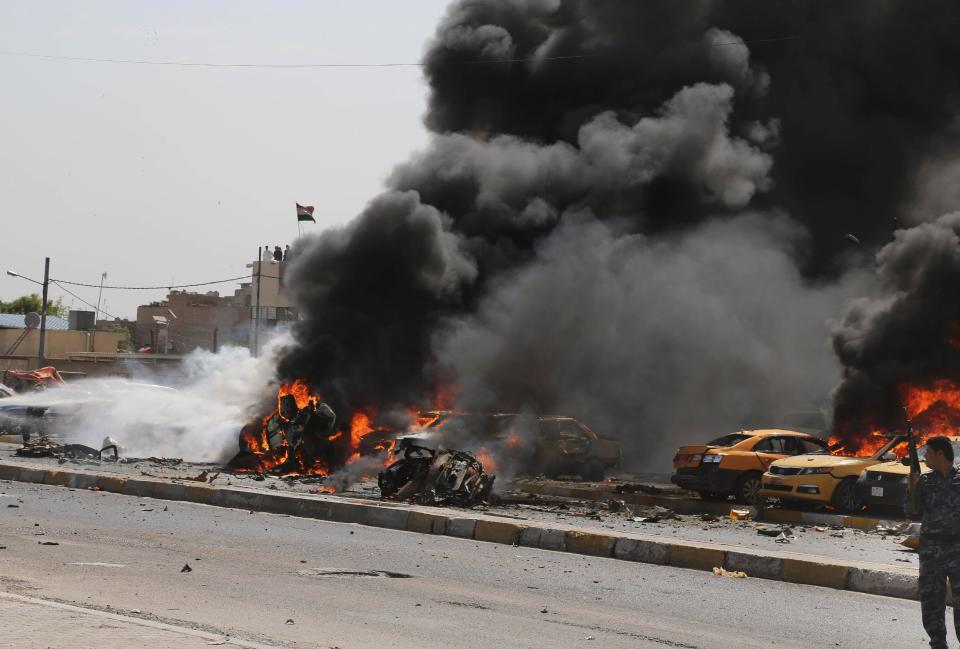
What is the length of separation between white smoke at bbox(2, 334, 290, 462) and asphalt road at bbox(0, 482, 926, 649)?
958 centimetres

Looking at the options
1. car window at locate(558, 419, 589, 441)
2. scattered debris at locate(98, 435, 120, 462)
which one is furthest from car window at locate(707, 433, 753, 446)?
scattered debris at locate(98, 435, 120, 462)

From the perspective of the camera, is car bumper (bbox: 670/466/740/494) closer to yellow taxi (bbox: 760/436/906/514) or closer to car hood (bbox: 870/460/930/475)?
yellow taxi (bbox: 760/436/906/514)

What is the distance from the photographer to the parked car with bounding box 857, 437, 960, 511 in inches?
550

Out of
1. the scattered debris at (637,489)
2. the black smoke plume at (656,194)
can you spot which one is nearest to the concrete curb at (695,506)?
the scattered debris at (637,489)

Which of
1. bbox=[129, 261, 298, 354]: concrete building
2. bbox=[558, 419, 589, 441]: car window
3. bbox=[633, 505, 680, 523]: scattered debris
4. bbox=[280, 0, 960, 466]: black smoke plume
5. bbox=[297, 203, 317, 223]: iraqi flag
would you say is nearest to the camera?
bbox=[633, 505, 680, 523]: scattered debris

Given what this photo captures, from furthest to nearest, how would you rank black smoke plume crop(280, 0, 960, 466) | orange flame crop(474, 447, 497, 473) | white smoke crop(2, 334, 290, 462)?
black smoke plume crop(280, 0, 960, 466) → white smoke crop(2, 334, 290, 462) → orange flame crop(474, 447, 497, 473)

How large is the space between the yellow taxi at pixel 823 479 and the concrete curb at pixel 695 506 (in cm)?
23

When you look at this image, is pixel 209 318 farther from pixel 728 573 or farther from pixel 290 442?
pixel 728 573

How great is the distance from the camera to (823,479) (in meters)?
14.6

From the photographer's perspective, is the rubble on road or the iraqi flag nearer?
the rubble on road

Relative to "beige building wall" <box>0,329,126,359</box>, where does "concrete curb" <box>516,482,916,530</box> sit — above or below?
below

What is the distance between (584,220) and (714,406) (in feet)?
19.4


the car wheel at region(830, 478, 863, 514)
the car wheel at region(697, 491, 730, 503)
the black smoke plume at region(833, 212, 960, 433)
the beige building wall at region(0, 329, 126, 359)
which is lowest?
the car wheel at region(697, 491, 730, 503)

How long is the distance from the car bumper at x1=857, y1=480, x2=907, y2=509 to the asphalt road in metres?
5.38
